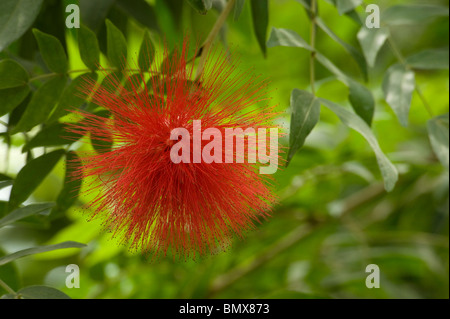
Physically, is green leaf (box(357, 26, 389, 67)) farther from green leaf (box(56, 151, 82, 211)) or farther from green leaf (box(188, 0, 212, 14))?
green leaf (box(56, 151, 82, 211))

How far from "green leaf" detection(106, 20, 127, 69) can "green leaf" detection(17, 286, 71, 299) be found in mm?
381

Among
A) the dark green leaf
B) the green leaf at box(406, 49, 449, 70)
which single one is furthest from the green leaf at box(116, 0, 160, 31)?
the green leaf at box(406, 49, 449, 70)

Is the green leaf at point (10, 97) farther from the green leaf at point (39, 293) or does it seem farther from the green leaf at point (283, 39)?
the green leaf at point (283, 39)

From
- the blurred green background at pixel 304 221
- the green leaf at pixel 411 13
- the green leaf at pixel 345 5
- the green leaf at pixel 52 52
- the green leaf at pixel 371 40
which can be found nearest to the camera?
the green leaf at pixel 52 52

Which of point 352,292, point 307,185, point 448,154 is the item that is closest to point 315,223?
point 307,185

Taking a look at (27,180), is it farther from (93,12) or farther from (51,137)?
(93,12)

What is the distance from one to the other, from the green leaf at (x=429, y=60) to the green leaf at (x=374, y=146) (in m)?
0.35

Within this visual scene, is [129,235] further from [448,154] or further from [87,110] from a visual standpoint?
[448,154]

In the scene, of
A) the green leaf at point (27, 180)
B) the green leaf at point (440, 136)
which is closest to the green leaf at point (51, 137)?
the green leaf at point (27, 180)

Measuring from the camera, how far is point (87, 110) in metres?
0.87

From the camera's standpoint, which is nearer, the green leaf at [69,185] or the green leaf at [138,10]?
the green leaf at [69,185]

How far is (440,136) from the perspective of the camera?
3.49ft

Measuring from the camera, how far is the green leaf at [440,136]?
1.03 meters

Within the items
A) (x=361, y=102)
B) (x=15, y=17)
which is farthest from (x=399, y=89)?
(x=15, y=17)
